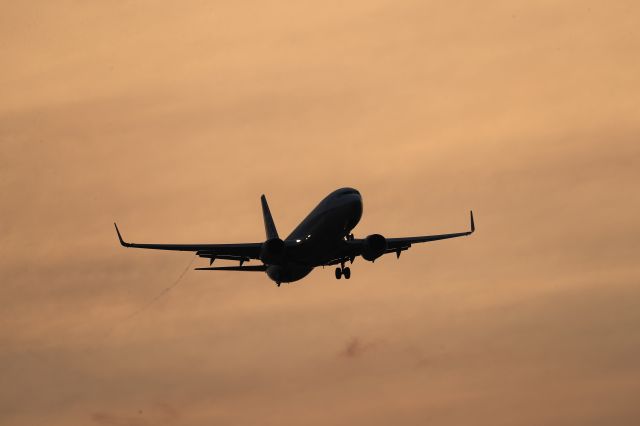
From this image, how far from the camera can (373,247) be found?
115438 mm

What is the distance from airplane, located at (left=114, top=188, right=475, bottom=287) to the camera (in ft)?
358

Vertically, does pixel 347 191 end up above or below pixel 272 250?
above

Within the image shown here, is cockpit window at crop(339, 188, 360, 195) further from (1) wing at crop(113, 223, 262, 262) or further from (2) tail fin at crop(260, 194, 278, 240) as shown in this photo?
(2) tail fin at crop(260, 194, 278, 240)

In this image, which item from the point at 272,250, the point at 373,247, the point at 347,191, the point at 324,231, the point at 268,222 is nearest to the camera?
the point at 324,231

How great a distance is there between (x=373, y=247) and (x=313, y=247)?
22.8 ft

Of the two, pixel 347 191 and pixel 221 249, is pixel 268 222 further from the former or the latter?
pixel 347 191

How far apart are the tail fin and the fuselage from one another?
29.9 meters

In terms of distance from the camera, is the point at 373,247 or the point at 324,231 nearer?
the point at 324,231

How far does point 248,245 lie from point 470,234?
2422 cm

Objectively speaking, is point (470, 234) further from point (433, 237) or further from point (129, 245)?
point (129, 245)

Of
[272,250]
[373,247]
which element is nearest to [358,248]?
[373,247]

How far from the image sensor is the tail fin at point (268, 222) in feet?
477

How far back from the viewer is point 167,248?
117125mm

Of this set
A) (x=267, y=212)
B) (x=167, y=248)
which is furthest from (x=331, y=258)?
(x=267, y=212)
